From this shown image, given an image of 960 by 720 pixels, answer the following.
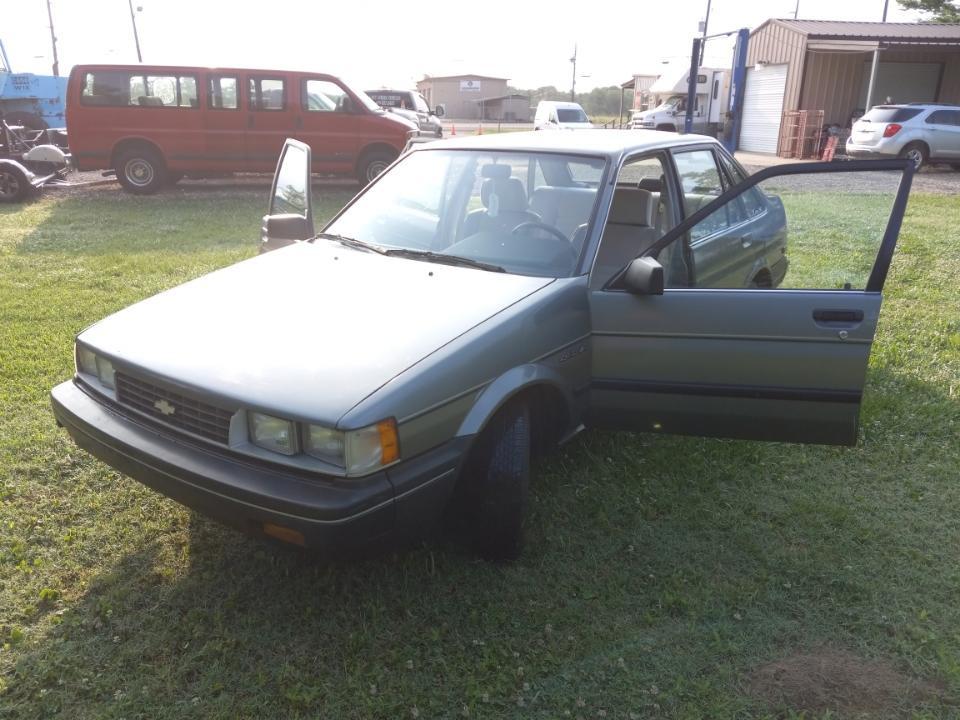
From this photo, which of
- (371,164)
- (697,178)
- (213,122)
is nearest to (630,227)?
(697,178)

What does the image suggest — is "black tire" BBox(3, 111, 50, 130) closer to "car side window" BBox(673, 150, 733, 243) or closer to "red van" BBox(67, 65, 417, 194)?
"red van" BBox(67, 65, 417, 194)

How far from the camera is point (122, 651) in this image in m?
2.52

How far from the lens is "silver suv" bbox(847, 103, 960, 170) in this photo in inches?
646

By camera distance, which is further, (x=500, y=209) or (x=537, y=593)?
(x=500, y=209)

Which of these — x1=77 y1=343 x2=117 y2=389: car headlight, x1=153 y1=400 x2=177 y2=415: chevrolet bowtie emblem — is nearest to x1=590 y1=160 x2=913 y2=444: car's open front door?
x1=153 y1=400 x2=177 y2=415: chevrolet bowtie emblem

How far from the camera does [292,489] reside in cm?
230

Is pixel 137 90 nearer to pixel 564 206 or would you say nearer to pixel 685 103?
pixel 564 206

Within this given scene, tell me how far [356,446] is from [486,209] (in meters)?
1.73

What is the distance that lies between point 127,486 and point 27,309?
3.32 metres

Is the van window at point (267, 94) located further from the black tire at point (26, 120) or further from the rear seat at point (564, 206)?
the rear seat at point (564, 206)

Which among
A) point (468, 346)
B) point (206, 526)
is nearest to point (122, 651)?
point (206, 526)

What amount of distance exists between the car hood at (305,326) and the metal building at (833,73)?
876 inches

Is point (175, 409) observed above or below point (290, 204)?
below

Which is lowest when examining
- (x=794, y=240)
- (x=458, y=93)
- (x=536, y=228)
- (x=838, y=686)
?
(x=838, y=686)
